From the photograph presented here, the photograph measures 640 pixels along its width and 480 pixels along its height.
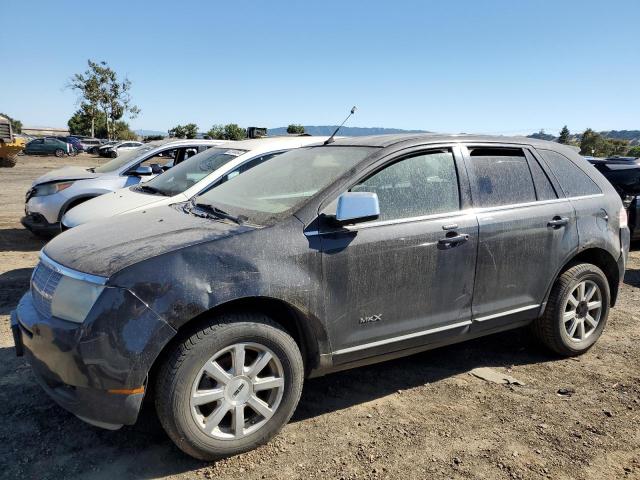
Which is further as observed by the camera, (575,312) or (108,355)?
(575,312)

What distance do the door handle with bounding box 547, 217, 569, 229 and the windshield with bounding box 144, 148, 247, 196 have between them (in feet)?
12.1

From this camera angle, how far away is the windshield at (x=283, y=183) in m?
3.23

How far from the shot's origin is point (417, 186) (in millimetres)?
3459

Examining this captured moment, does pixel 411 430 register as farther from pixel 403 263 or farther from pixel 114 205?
pixel 114 205

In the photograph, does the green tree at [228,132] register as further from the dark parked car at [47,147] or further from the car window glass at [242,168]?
the car window glass at [242,168]

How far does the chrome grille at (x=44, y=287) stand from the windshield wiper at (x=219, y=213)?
994 mm

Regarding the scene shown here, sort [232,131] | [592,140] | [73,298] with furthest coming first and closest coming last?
1. [592,140]
2. [232,131]
3. [73,298]

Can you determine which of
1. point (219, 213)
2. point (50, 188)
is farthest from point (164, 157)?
point (219, 213)

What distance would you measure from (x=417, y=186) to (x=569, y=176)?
1555mm

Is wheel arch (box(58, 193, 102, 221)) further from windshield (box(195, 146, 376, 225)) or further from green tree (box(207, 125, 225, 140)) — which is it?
green tree (box(207, 125, 225, 140))

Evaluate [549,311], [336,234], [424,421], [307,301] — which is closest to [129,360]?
[307,301]

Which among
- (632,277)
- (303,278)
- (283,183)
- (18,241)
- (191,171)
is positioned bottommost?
(18,241)

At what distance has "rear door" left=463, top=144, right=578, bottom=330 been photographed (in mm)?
3604

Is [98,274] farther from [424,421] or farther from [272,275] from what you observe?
[424,421]
